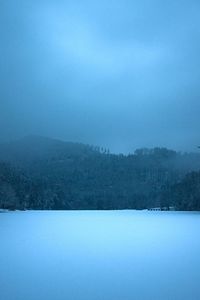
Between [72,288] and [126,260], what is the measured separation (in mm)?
16223

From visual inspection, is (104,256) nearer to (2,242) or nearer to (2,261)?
(2,261)

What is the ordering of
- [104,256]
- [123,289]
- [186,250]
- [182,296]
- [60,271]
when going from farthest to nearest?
1. [186,250]
2. [104,256]
3. [60,271]
4. [123,289]
5. [182,296]

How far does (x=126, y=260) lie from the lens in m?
48.2

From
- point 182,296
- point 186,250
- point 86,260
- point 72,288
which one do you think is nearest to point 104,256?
point 86,260

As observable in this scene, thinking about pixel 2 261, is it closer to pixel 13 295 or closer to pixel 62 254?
pixel 62 254

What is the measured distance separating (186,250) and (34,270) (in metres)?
23.4

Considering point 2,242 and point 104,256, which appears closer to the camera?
point 104,256

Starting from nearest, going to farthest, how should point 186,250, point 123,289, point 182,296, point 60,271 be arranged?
1. point 182,296
2. point 123,289
3. point 60,271
4. point 186,250

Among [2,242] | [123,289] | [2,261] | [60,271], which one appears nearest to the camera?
[123,289]

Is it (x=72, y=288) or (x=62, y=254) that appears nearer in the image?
(x=72, y=288)

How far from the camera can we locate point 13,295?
29.5 metres

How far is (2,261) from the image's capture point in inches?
1786

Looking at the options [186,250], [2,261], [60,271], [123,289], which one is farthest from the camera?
[186,250]

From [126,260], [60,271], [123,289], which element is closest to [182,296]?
[123,289]
